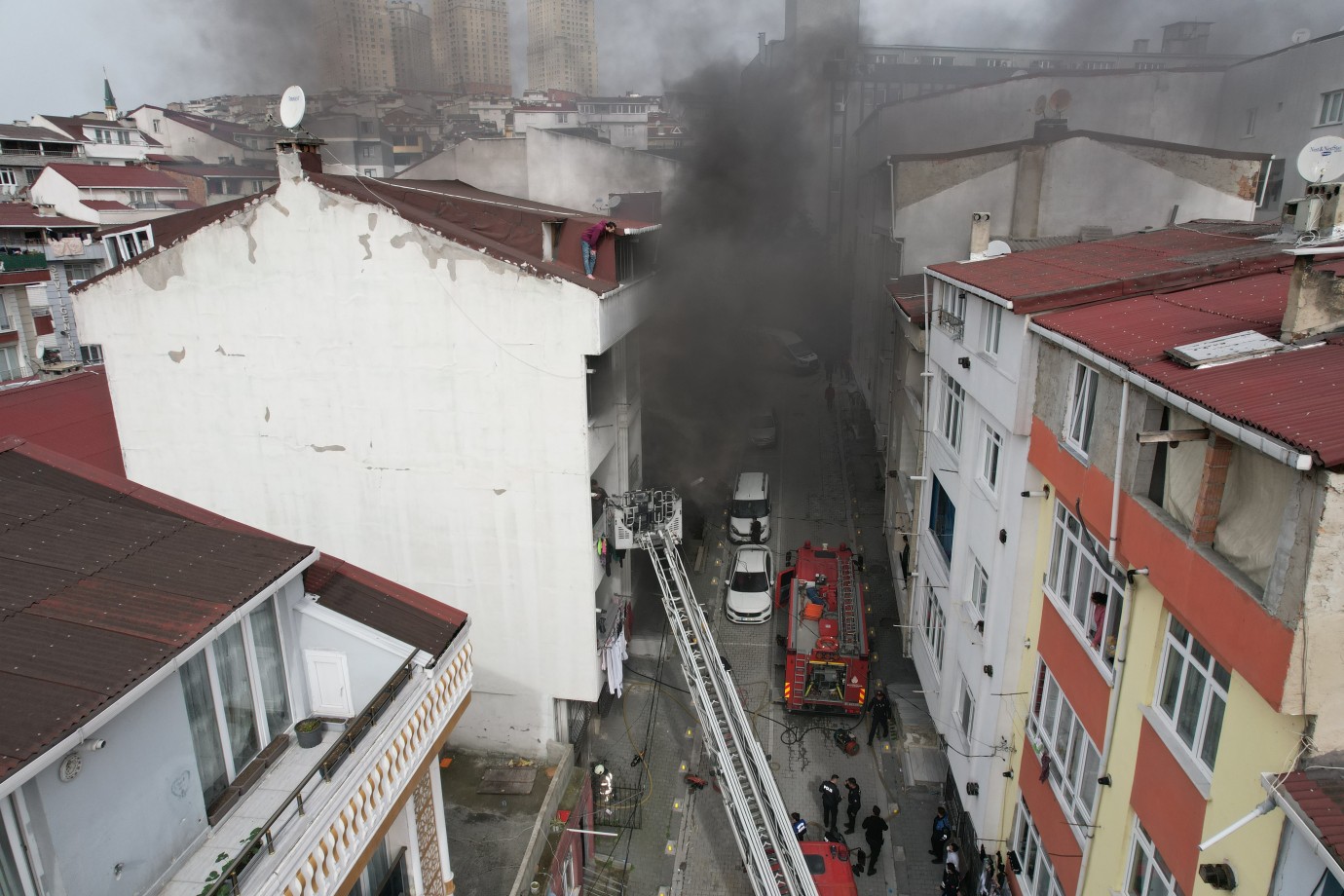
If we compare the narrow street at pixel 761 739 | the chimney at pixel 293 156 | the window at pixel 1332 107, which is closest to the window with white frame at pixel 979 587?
the narrow street at pixel 761 739

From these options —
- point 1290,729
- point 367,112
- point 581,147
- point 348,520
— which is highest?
point 367,112

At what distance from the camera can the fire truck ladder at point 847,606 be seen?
12531mm

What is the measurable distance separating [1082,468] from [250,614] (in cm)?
619

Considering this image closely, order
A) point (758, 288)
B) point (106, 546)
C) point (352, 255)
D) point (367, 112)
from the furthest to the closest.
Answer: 1. point (367, 112)
2. point (758, 288)
3. point (352, 255)
4. point (106, 546)

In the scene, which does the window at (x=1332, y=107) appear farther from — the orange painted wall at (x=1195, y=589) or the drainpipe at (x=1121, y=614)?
the drainpipe at (x=1121, y=614)

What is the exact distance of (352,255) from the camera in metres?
9.49

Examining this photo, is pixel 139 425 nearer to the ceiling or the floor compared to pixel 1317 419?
nearer to the floor

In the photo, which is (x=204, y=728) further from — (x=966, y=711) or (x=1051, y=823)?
(x=966, y=711)

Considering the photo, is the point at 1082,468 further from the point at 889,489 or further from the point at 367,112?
the point at 367,112

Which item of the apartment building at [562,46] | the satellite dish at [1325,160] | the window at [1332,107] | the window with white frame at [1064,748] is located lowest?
the window with white frame at [1064,748]

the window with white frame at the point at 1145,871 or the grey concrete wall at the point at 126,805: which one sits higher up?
the grey concrete wall at the point at 126,805

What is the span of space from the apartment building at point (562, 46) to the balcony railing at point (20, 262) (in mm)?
57849

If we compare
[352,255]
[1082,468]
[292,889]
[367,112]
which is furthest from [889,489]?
[367,112]

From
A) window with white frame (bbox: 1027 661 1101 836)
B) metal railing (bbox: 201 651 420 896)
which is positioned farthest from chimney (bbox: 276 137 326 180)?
window with white frame (bbox: 1027 661 1101 836)
